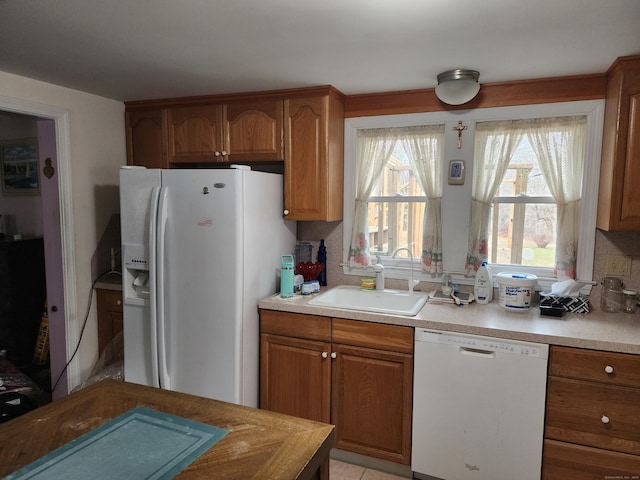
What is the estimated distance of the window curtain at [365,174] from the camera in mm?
2738

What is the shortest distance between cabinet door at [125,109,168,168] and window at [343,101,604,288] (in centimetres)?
129

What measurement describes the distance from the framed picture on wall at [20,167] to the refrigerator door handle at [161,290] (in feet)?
6.77

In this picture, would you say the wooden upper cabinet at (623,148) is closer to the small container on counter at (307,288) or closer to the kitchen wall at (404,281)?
the kitchen wall at (404,281)

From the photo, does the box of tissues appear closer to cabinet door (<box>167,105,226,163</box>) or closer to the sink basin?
the sink basin

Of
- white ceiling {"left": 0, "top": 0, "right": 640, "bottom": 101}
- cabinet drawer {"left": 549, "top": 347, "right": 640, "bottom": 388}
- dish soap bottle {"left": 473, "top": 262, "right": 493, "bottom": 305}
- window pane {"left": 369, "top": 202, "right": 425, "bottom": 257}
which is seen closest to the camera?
white ceiling {"left": 0, "top": 0, "right": 640, "bottom": 101}

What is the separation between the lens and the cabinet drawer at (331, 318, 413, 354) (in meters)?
2.18

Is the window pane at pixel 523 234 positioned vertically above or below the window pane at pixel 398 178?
below

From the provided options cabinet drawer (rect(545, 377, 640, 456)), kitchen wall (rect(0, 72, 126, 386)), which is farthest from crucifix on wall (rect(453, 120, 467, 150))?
kitchen wall (rect(0, 72, 126, 386))

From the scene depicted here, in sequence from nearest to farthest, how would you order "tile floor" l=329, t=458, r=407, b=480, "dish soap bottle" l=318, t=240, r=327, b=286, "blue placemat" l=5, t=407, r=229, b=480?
"blue placemat" l=5, t=407, r=229, b=480 < "tile floor" l=329, t=458, r=407, b=480 < "dish soap bottle" l=318, t=240, r=327, b=286

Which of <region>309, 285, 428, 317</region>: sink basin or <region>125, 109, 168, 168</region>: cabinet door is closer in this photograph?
<region>309, 285, 428, 317</region>: sink basin

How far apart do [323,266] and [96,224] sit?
1.55 metres

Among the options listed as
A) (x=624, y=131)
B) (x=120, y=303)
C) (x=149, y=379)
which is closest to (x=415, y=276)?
(x=624, y=131)

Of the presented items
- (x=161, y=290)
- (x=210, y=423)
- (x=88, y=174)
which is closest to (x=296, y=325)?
(x=161, y=290)

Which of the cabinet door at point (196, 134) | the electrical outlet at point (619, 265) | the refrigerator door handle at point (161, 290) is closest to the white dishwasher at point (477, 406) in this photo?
the electrical outlet at point (619, 265)
